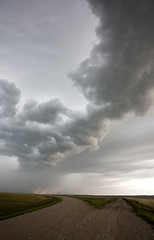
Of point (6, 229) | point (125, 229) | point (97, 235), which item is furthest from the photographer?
point (125, 229)

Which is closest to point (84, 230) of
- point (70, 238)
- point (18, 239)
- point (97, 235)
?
point (97, 235)

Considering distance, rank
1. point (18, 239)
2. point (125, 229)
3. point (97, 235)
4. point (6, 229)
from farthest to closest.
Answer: point (125, 229), point (6, 229), point (97, 235), point (18, 239)

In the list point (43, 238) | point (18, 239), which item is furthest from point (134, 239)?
point (18, 239)

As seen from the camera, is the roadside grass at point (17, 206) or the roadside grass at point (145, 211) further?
the roadside grass at point (17, 206)

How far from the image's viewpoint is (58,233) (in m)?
14.8

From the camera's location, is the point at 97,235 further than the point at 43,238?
Yes

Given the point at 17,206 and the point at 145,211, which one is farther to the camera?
the point at 17,206

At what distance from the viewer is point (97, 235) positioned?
14391mm

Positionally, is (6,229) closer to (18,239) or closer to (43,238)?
(18,239)

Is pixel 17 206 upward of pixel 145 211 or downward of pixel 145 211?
upward

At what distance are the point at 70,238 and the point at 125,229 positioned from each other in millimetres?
7491

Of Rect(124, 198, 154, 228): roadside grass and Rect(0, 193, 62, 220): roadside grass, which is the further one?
Rect(0, 193, 62, 220): roadside grass

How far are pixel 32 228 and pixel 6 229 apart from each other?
104 inches

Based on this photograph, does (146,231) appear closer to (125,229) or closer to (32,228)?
(125,229)
